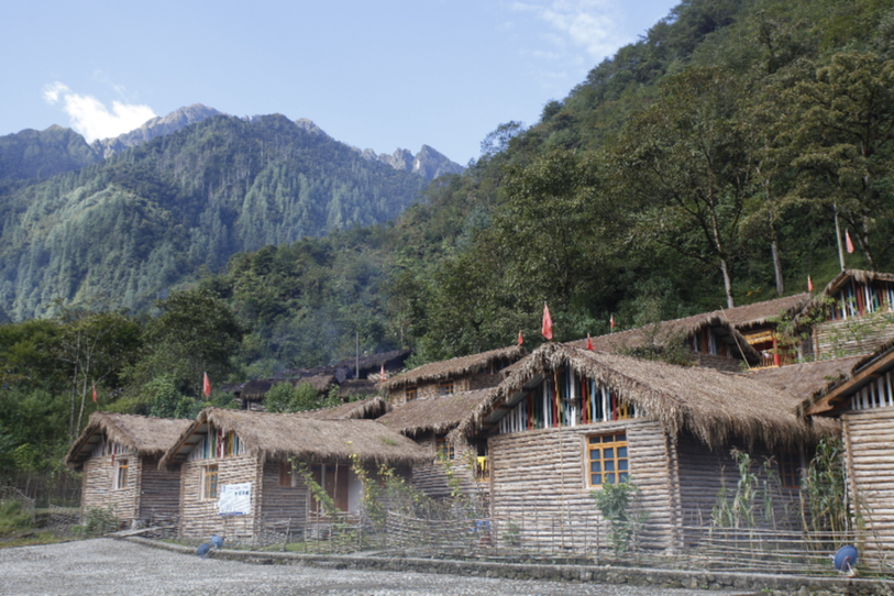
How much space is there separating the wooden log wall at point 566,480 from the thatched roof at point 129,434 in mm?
13461

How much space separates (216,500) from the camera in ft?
71.5

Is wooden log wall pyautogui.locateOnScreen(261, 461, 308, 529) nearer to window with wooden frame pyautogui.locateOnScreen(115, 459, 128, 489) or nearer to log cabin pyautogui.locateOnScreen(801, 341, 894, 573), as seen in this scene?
window with wooden frame pyautogui.locateOnScreen(115, 459, 128, 489)

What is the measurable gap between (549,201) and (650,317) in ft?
23.5

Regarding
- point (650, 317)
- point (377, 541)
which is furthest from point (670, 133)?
point (377, 541)

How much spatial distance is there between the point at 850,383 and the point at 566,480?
606cm

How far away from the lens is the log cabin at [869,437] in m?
11.0

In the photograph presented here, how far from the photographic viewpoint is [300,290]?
81125mm

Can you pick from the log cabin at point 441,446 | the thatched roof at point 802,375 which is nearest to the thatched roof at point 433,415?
the log cabin at point 441,446

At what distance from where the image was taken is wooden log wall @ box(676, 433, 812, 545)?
1393 cm

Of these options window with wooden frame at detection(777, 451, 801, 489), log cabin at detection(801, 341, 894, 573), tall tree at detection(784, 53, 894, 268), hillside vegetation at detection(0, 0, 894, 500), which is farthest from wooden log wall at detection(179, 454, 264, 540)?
tall tree at detection(784, 53, 894, 268)

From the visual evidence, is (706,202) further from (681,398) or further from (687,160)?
(681,398)

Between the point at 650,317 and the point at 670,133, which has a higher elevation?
the point at 670,133

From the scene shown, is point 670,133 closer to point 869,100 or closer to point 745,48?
point 869,100

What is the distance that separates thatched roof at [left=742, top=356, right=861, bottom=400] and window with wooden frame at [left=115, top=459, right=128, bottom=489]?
2137 cm
